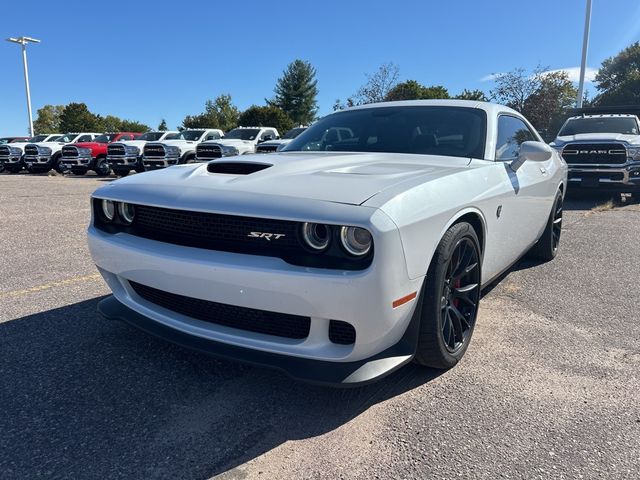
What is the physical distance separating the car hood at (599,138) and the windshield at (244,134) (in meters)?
9.95

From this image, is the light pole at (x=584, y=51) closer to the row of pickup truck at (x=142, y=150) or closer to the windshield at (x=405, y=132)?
the row of pickup truck at (x=142, y=150)

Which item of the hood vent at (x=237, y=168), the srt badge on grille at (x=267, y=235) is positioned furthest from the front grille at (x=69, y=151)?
the srt badge on grille at (x=267, y=235)

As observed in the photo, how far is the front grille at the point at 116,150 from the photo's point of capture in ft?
58.6

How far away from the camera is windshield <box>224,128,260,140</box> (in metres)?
16.9

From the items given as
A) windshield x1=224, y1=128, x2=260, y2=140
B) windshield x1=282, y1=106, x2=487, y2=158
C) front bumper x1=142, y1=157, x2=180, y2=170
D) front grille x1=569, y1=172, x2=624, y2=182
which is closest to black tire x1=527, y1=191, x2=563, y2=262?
windshield x1=282, y1=106, x2=487, y2=158


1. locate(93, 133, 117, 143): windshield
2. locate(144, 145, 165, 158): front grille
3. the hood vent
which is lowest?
locate(144, 145, 165, 158): front grille

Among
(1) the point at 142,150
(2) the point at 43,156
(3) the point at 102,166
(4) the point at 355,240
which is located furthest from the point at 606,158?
(2) the point at 43,156

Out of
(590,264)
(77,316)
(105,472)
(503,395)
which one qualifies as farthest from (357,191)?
(590,264)

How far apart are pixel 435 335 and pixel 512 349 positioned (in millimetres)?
874

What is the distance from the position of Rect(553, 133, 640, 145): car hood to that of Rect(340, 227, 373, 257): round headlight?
9.35m

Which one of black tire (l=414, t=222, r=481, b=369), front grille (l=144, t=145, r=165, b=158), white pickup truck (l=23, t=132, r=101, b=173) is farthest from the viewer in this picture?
white pickup truck (l=23, t=132, r=101, b=173)

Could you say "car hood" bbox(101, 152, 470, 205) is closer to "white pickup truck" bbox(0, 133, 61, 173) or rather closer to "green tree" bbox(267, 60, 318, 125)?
"white pickup truck" bbox(0, 133, 61, 173)

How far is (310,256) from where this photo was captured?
2.05 m

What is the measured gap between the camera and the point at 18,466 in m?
1.85
